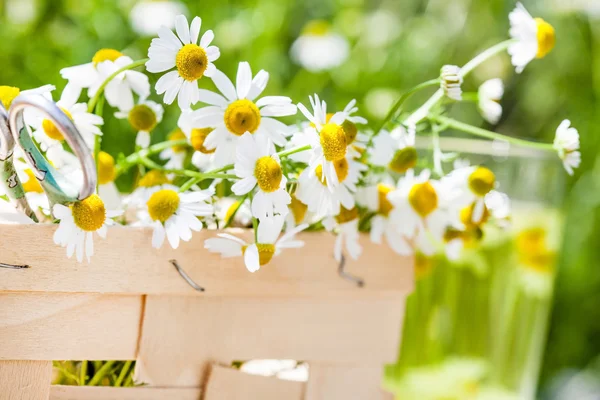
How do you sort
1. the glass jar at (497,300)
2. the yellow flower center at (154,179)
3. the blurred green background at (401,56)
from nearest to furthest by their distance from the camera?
the yellow flower center at (154,179)
the glass jar at (497,300)
the blurred green background at (401,56)

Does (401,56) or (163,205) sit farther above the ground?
(401,56)

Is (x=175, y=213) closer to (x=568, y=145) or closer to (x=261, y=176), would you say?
(x=261, y=176)

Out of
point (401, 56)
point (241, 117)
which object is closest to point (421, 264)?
point (241, 117)

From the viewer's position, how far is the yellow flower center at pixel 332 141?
27cm

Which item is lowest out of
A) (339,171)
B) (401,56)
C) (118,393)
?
(118,393)

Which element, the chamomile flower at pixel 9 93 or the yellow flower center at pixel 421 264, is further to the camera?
the yellow flower center at pixel 421 264

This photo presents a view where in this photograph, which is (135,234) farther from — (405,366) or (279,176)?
(405,366)

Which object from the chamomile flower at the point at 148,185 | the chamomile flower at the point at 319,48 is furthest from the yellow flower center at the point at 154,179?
the chamomile flower at the point at 319,48

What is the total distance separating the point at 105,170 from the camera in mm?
A: 329

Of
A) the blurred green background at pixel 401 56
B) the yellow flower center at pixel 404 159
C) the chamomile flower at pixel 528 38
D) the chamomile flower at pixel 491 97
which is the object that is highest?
the blurred green background at pixel 401 56

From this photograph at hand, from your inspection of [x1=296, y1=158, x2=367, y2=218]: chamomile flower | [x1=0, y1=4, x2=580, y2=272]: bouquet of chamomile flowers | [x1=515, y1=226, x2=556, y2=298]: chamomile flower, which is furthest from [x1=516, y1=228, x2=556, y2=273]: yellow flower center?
[x1=296, y1=158, x2=367, y2=218]: chamomile flower

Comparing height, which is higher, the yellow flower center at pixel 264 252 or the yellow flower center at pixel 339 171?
the yellow flower center at pixel 339 171

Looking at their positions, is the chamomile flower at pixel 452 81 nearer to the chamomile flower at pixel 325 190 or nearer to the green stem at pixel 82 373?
the chamomile flower at pixel 325 190

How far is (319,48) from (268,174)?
57 cm
